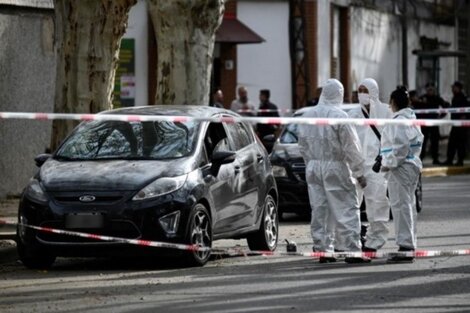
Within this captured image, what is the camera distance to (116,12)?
1995 centimetres

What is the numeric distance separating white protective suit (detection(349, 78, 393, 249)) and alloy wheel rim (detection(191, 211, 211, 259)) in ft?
→ 5.57

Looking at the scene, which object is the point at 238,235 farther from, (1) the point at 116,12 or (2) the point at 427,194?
(2) the point at 427,194

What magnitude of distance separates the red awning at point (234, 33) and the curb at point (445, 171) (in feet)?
19.5

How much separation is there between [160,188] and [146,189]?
0.43 feet

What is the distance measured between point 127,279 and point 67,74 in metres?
6.50

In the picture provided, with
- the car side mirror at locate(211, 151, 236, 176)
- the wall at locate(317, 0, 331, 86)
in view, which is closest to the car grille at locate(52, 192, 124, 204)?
the car side mirror at locate(211, 151, 236, 176)

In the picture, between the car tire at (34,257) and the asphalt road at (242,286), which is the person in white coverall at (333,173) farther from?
the car tire at (34,257)

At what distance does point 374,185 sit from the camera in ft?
52.5

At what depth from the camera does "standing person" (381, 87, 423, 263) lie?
14.9 metres

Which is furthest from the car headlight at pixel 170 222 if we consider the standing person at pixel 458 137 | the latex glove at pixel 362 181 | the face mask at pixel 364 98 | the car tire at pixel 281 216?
the standing person at pixel 458 137

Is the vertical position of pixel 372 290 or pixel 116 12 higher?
pixel 116 12

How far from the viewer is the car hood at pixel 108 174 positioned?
575 inches

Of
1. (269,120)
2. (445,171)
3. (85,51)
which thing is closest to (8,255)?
(269,120)

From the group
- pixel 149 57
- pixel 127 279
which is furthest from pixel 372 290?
pixel 149 57
